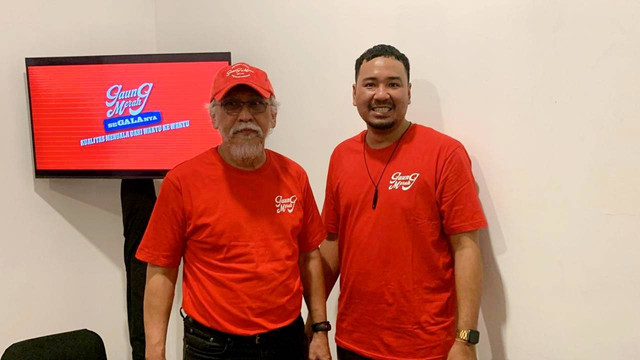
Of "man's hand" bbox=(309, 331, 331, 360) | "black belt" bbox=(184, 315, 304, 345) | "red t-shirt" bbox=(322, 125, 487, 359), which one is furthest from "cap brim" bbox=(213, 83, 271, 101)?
"man's hand" bbox=(309, 331, 331, 360)

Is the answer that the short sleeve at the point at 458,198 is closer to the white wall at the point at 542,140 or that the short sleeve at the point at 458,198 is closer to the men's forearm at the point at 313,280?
the white wall at the point at 542,140

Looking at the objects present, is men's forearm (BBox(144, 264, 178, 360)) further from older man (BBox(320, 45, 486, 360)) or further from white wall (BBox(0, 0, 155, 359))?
white wall (BBox(0, 0, 155, 359))

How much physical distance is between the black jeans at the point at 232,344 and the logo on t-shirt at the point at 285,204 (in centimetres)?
37

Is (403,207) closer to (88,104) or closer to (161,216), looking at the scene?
(161,216)

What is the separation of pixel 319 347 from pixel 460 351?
0.46m

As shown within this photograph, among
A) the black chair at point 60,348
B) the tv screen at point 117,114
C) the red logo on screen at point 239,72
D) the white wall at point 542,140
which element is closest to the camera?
the white wall at point 542,140

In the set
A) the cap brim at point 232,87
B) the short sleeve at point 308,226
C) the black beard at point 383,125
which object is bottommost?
the short sleeve at point 308,226

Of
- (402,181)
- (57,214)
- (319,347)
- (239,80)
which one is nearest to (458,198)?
(402,181)

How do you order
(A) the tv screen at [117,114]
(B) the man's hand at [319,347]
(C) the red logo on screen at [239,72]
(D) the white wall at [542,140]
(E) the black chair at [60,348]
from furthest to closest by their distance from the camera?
(A) the tv screen at [117,114], (E) the black chair at [60,348], (B) the man's hand at [319,347], (C) the red logo on screen at [239,72], (D) the white wall at [542,140]

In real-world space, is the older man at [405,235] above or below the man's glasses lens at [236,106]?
below

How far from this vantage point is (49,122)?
2.46 metres

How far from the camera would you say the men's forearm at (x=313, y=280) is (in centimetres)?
181

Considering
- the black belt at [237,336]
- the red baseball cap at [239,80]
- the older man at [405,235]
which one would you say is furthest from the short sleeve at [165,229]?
the older man at [405,235]

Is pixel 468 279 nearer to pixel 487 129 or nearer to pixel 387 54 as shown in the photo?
pixel 487 129
